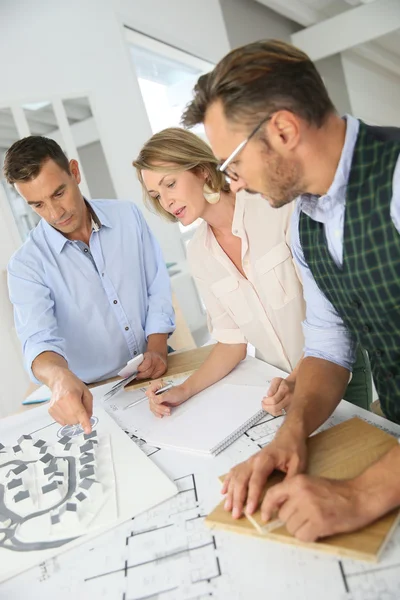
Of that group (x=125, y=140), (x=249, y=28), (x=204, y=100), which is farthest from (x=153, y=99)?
(x=204, y=100)

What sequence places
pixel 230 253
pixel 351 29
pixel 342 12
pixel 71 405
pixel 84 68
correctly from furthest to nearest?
pixel 342 12
pixel 351 29
pixel 84 68
pixel 230 253
pixel 71 405

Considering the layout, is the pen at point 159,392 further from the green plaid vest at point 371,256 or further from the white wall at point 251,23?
the white wall at point 251,23

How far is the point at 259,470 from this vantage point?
90 cm

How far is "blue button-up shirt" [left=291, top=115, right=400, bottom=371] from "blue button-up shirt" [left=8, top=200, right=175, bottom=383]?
943 millimetres

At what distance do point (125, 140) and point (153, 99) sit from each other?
0.95m

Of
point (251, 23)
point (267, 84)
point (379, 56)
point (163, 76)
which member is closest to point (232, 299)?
point (267, 84)

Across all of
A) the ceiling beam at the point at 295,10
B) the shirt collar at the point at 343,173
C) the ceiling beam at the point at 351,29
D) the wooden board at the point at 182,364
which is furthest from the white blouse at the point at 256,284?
the ceiling beam at the point at 351,29

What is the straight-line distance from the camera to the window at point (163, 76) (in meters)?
4.70

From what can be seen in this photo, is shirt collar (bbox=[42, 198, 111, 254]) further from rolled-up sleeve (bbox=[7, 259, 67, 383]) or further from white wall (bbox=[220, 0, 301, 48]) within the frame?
white wall (bbox=[220, 0, 301, 48])

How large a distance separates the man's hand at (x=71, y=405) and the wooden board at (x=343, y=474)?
55 cm

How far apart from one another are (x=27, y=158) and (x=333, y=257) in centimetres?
123

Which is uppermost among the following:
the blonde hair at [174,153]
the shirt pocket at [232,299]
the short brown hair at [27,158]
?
the short brown hair at [27,158]

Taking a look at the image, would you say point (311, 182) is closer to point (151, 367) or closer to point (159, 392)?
point (159, 392)

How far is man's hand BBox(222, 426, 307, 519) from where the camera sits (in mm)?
863
